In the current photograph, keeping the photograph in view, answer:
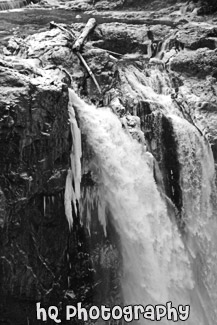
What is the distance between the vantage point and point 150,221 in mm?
6281

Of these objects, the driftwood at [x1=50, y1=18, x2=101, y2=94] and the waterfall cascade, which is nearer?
the waterfall cascade

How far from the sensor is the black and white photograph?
16.8ft

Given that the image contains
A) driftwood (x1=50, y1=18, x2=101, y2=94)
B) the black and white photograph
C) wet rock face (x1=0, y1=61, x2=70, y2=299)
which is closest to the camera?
wet rock face (x1=0, y1=61, x2=70, y2=299)

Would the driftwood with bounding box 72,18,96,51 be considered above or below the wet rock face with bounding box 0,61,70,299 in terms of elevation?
above

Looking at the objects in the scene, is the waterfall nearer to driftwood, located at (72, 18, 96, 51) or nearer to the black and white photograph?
driftwood, located at (72, 18, 96, 51)

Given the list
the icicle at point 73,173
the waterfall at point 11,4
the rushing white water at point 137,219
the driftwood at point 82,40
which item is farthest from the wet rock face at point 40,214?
the waterfall at point 11,4

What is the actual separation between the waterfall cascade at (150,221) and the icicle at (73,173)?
16mm

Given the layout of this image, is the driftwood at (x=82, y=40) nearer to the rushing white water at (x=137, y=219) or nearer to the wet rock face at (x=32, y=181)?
the rushing white water at (x=137, y=219)

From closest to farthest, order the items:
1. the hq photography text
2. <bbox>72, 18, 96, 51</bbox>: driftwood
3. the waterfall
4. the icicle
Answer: the icicle
the hq photography text
<bbox>72, 18, 96, 51</bbox>: driftwood
the waterfall

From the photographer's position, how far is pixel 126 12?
46.3ft

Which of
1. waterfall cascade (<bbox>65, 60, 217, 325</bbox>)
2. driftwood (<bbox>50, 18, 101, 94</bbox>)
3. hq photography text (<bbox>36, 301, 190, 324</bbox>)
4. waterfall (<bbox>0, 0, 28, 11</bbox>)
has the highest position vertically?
waterfall (<bbox>0, 0, 28, 11</bbox>)

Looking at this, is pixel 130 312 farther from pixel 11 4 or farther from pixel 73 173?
pixel 11 4

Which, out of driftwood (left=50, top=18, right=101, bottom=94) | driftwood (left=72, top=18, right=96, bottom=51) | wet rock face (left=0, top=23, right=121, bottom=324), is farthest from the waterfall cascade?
driftwood (left=72, top=18, right=96, bottom=51)

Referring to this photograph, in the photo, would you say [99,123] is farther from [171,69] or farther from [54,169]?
[171,69]
